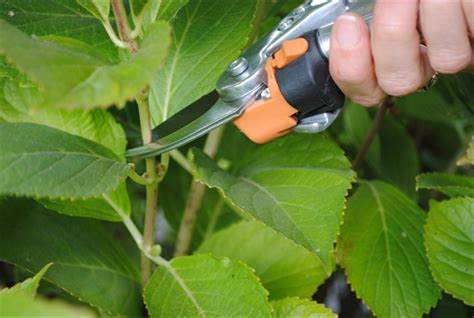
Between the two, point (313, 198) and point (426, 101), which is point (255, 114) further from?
point (426, 101)

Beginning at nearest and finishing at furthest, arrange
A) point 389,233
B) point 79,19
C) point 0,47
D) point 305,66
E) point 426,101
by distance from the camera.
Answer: point 0,47, point 305,66, point 79,19, point 389,233, point 426,101

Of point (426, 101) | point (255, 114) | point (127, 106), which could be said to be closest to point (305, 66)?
point (255, 114)

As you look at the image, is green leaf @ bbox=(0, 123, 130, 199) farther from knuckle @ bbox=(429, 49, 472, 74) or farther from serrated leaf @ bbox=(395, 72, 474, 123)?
serrated leaf @ bbox=(395, 72, 474, 123)

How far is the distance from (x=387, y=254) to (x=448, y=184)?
105 mm

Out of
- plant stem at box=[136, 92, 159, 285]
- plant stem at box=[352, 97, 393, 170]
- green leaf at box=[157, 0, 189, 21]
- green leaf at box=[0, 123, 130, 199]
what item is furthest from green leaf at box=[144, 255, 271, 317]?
plant stem at box=[352, 97, 393, 170]

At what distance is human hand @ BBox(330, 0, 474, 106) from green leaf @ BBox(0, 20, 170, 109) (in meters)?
0.17

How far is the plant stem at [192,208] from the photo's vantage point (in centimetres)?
95

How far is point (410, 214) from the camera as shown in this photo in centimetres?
95

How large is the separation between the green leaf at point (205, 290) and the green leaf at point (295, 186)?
0.06 metres

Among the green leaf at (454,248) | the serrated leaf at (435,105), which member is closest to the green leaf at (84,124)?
the green leaf at (454,248)

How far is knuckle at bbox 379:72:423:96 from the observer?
70cm

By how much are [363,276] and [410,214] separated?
12 centimetres

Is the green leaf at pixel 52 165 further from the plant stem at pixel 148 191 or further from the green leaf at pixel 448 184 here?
the green leaf at pixel 448 184

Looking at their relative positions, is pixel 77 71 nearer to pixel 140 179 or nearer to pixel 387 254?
pixel 140 179
